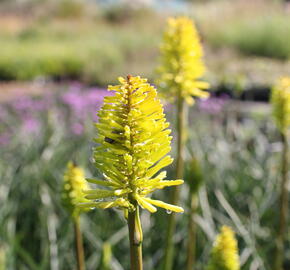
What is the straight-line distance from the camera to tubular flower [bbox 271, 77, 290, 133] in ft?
6.72

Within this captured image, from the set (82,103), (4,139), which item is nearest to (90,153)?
(4,139)

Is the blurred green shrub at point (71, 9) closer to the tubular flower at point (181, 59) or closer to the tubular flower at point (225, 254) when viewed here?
the tubular flower at point (181, 59)

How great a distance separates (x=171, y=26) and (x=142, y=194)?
4.31 feet

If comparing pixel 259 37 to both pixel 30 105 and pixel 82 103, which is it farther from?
pixel 30 105

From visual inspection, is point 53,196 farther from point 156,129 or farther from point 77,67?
point 77,67

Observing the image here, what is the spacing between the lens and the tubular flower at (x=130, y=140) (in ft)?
2.81

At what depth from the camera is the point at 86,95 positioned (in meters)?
6.52

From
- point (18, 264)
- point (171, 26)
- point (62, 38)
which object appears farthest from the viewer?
point (62, 38)

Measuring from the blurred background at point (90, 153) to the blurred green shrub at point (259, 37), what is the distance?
0.14 ft

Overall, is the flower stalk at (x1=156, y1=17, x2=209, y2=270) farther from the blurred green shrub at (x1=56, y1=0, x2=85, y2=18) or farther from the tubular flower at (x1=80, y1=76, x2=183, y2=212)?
the blurred green shrub at (x1=56, y1=0, x2=85, y2=18)

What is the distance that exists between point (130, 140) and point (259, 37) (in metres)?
13.5

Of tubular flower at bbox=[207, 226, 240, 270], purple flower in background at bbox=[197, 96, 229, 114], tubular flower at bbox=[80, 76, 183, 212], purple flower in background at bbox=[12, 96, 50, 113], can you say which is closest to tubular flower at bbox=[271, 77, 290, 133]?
tubular flower at bbox=[207, 226, 240, 270]

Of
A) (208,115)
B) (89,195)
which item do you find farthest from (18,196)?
(208,115)

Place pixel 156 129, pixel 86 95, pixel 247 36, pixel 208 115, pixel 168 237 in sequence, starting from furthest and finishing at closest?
pixel 247 36 < pixel 86 95 < pixel 208 115 < pixel 168 237 < pixel 156 129
